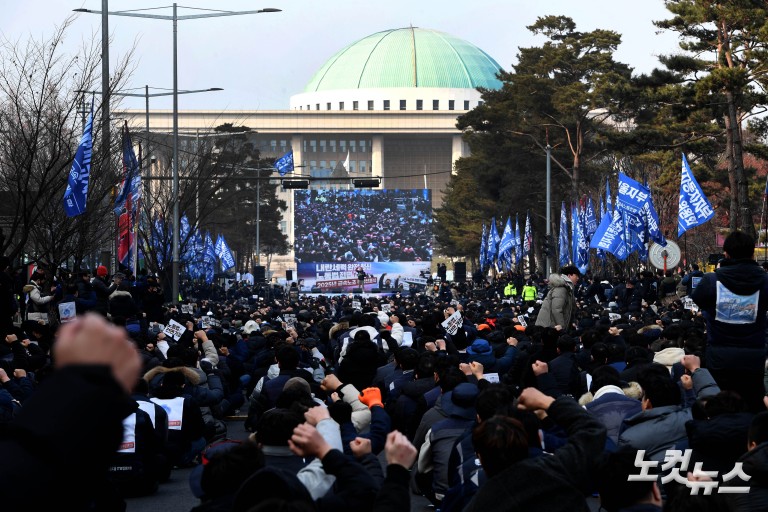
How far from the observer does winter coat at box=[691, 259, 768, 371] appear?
27.7ft

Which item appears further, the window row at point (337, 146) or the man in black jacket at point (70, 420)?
the window row at point (337, 146)

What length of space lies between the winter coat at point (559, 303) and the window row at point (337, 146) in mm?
144474

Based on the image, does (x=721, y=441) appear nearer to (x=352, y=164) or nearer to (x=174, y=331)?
(x=174, y=331)

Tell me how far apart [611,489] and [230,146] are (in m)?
69.4

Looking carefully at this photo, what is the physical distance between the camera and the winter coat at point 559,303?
1575 centimetres

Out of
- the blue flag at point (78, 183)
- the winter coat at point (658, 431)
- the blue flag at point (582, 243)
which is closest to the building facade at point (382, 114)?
the blue flag at point (582, 243)

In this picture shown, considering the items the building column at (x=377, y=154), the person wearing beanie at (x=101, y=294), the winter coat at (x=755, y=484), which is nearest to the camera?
the winter coat at (x=755, y=484)

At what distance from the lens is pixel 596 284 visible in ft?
107

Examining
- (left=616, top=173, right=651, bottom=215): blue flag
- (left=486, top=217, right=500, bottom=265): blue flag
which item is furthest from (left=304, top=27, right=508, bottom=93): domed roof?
(left=616, top=173, right=651, bottom=215): blue flag

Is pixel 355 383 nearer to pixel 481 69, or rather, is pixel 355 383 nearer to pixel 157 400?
pixel 157 400

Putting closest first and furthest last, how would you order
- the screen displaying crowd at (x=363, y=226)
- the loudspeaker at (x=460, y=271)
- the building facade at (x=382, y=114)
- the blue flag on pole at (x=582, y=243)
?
the blue flag on pole at (x=582, y=243) < the loudspeaker at (x=460, y=271) < the screen displaying crowd at (x=363, y=226) < the building facade at (x=382, y=114)

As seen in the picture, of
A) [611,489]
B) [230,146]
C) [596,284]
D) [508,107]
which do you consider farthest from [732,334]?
[230,146]

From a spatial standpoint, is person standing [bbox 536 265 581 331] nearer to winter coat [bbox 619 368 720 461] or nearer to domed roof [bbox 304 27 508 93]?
winter coat [bbox 619 368 720 461]

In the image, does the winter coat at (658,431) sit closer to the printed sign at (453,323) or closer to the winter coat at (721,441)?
the winter coat at (721,441)
